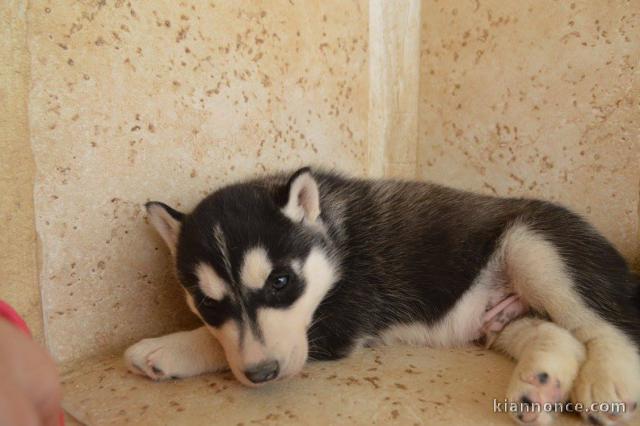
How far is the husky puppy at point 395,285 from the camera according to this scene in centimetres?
209

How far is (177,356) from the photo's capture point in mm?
2414

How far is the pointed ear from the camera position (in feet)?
8.10

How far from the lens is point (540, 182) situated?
3.65 m

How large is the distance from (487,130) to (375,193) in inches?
55.7

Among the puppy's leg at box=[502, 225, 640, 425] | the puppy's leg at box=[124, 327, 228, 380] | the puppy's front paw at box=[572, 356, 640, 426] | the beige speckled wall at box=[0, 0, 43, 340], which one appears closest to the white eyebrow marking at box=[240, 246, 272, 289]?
the puppy's leg at box=[124, 327, 228, 380]

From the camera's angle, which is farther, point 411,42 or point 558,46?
point 411,42

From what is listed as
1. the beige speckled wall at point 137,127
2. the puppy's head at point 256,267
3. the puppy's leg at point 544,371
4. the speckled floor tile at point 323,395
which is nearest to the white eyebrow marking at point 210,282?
the puppy's head at point 256,267

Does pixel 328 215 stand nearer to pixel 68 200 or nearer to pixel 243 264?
pixel 243 264

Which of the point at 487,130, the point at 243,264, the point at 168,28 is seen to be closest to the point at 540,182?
the point at 487,130

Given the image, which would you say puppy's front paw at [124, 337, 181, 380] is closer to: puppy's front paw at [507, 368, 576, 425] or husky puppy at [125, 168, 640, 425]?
husky puppy at [125, 168, 640, 425]

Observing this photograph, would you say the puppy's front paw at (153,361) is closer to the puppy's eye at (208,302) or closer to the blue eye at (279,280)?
the puppy's eye at (208,302)

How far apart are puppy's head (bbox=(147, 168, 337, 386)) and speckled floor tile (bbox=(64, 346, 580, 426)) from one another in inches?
6.5

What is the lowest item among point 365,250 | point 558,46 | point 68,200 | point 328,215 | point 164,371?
point 164,371

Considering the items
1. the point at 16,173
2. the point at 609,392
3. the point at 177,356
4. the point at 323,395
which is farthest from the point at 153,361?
the point at 609,392
